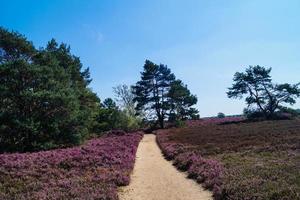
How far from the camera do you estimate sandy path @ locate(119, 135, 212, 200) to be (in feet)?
46.0

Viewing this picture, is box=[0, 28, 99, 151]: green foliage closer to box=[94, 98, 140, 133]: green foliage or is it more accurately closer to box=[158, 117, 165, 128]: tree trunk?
box=[94, 98, 140, 133]: green foliage

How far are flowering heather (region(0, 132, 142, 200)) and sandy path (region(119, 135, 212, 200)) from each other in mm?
611

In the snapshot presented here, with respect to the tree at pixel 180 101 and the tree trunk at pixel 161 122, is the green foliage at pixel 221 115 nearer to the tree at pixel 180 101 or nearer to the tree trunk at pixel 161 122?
the tree at pixel 180 101

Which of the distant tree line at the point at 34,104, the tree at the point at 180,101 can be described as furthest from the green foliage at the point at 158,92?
the distant tree line at the point at 34,104

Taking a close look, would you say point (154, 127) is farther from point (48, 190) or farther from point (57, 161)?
point (48, 190)

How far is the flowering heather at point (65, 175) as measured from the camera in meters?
14.6

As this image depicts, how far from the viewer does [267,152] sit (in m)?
23.0

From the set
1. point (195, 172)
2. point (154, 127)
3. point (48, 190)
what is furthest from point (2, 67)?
point (154, 127)

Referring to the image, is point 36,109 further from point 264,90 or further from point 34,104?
point 264,90

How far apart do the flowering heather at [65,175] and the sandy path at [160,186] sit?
2.01 feet

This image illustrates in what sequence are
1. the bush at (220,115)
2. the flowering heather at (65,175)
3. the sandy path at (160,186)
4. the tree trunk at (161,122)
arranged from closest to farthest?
the sandy path at (160,186), the flowering heather at (65,175), the tree trunk at (161,122), the bush at (220,115)

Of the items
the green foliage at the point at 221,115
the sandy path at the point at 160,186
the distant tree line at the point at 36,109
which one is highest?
the green foliage at the point at 221,115

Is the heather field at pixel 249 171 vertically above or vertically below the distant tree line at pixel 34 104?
below

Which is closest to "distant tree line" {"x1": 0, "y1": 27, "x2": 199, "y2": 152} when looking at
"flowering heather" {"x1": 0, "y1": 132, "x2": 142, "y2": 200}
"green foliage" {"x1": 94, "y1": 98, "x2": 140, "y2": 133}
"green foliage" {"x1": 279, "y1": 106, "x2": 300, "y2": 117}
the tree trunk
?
"flowering heather" {"x1": 0, "y1": 132, "x2": 142, "y2": 200}
